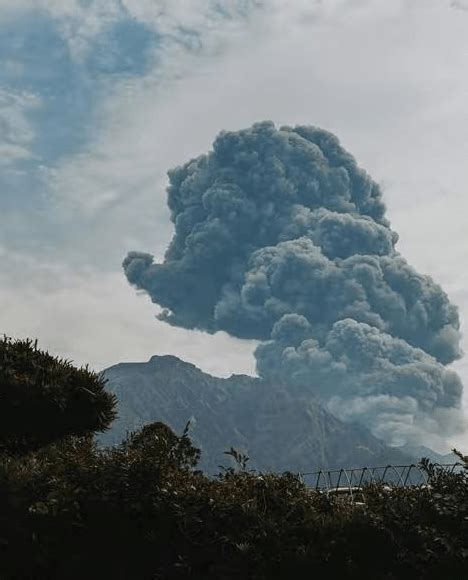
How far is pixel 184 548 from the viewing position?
36.7ft

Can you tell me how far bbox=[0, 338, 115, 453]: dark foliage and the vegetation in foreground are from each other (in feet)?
8.09

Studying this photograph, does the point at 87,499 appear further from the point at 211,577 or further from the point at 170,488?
the point at 211,577

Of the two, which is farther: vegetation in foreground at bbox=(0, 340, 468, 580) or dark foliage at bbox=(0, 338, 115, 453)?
dark foliage at bbox=(0, 338, 115, 453)

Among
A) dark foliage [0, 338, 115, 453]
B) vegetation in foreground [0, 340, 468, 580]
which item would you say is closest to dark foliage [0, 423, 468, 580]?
vegetation in foreground [0, 340, 468, 580]

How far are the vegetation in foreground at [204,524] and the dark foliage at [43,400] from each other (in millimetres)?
2465

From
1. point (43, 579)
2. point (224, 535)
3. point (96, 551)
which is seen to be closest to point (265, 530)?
point (224, 535)

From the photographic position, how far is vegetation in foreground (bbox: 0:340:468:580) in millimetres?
10680

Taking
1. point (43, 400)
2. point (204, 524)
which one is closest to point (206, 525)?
point (204, 524)

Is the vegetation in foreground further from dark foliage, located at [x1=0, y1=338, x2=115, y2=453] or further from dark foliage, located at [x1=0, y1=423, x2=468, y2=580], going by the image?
dark foliage, located at [x1=0, y1=338, x2=115, y2=453]

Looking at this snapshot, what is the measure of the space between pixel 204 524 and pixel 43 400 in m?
5.64

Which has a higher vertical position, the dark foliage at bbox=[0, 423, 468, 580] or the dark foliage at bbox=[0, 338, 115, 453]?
the dark foliage at bbox=[0, 338, 115, 453]

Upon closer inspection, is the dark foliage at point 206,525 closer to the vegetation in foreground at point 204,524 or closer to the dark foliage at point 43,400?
the vegetation in foreground at point 204,524

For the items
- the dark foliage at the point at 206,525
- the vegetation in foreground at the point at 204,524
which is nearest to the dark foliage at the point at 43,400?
the vegetation in foreground at the point at 204,524

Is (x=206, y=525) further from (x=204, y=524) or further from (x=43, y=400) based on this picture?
(x=43, y=400)
